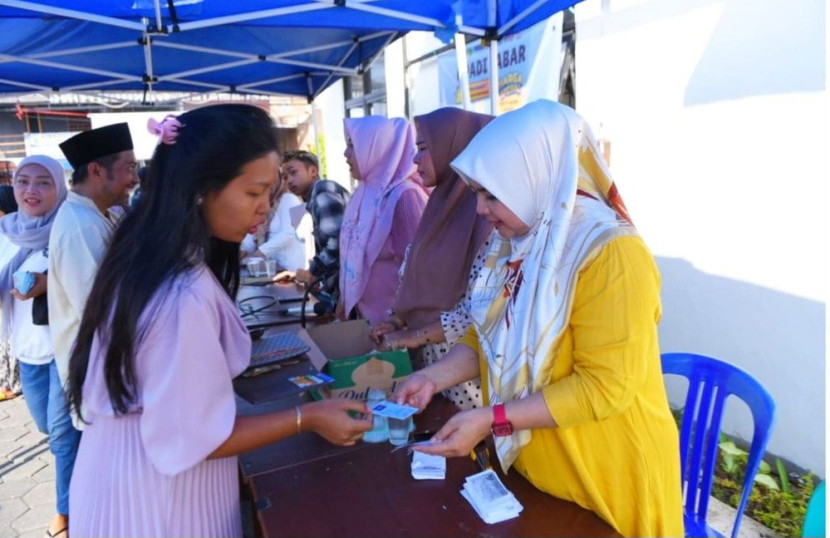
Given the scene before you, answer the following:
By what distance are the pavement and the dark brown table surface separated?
1780 millimetres

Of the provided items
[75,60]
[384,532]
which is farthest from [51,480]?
[75,60]

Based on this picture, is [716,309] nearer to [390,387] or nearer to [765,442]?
[765,442]

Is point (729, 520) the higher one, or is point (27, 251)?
point (27, 251)

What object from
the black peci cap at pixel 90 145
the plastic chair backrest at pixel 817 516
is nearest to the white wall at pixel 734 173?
the plastic chair backrest at pixel 817 516

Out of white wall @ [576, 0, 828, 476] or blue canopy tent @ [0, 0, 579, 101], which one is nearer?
white wall @ [576, 0, 828, 476]

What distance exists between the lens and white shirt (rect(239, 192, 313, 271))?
475 cm

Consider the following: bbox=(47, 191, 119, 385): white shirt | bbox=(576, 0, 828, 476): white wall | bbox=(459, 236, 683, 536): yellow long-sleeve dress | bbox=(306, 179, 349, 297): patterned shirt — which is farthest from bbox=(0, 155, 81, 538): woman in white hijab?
bbox=(576, 0, 828, 476): white wall

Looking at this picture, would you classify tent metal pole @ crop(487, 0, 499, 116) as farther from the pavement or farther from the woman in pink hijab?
the pavement

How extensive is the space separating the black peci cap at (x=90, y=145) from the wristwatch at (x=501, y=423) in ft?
Answer: 7.16

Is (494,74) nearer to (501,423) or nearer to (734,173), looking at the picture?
(734,173)

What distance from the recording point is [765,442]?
5.45ft

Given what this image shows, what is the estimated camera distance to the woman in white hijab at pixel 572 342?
1200 millimetres

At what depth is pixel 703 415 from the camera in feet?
6.35

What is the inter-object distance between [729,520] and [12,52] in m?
5.77
